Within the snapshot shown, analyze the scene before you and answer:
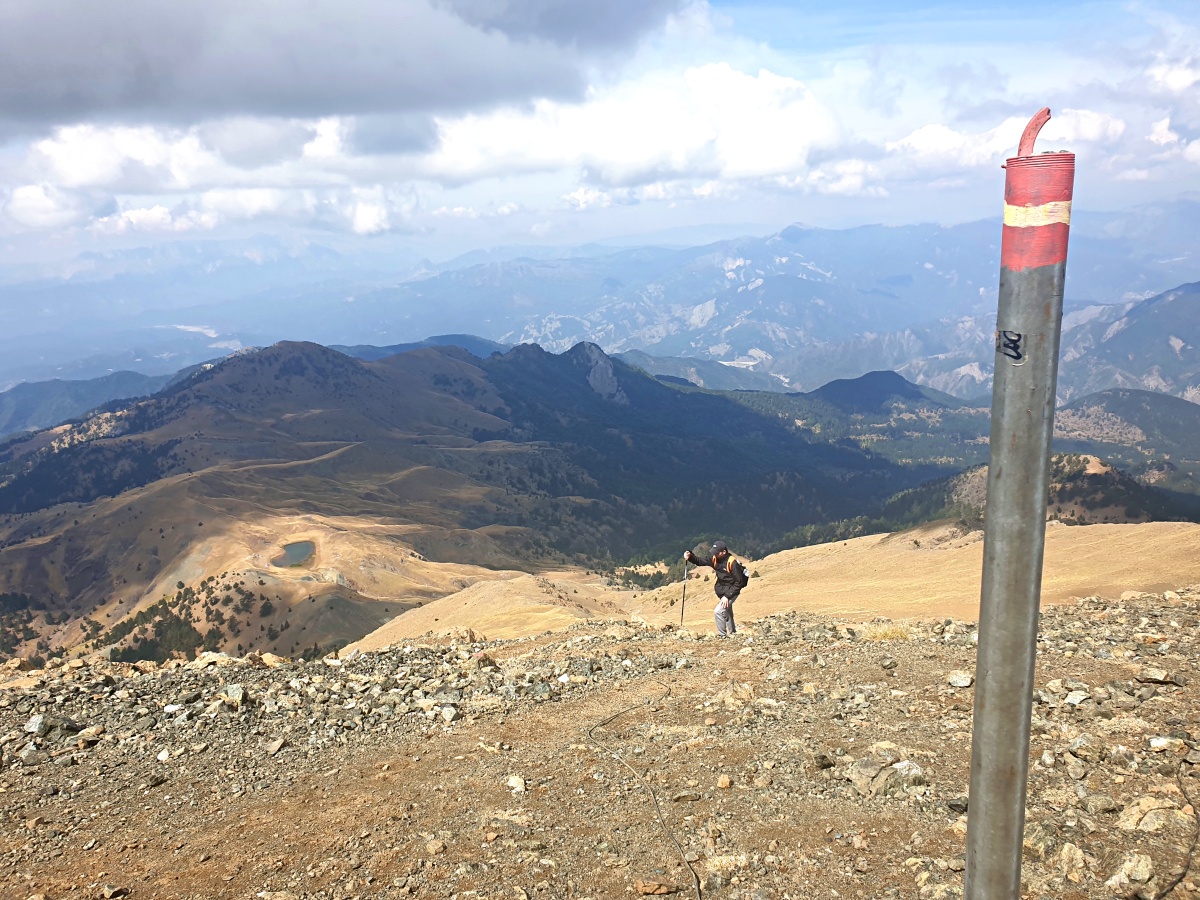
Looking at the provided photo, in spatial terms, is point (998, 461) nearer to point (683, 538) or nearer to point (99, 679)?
point (99, 679)

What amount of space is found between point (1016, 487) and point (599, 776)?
23.7ft

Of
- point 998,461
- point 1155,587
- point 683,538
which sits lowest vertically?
point 683,538

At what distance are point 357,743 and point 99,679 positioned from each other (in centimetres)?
591

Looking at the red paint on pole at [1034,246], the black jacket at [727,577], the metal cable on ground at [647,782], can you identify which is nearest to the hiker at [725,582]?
the black jacket at [727,577]

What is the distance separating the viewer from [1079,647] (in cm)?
1301

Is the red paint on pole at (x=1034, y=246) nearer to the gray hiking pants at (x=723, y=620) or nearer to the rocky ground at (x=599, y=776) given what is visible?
the rocky ground at (x=599, y=776)

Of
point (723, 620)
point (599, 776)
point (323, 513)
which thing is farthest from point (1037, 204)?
point (323, 513)

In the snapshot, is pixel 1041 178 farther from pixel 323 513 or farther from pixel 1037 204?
pixel 323 513

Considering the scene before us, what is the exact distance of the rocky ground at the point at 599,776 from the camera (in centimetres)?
745

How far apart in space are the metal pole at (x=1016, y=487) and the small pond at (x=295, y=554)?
9180 centimetres

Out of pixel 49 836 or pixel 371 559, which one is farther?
pixel 371 559

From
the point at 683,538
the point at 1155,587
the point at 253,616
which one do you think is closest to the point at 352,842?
the point at 1155,587

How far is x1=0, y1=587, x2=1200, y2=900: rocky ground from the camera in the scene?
745cm

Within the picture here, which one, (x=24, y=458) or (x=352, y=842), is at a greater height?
(x=352, y=842)
